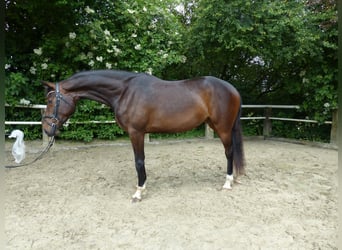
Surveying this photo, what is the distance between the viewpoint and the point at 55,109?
2.66 metres

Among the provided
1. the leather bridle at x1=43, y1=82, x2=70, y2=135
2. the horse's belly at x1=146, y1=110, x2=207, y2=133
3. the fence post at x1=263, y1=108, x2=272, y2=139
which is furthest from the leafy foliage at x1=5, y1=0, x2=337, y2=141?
the horse's belly at x1=146, y1=110, x2=207, y2=133

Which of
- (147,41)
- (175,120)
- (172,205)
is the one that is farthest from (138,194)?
(147,41)

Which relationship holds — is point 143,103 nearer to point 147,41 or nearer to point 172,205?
point 172,205

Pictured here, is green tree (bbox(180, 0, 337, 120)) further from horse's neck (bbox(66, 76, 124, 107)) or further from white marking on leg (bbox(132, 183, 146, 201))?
white marking on leg (bbox(132, 183, 146, 201))

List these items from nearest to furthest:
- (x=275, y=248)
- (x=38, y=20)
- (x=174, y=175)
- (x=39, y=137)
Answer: (x=275, y=248) → (x=174, y=175) → (x=38, y=20) → (x=39, y=137)

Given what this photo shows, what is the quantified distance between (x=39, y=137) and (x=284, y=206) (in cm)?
463

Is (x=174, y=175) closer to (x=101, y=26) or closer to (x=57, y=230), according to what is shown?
(x=57, y=230)

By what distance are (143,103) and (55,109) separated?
34.5 inches

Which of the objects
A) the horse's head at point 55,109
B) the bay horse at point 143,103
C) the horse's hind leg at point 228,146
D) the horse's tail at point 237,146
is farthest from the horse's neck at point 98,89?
the horse's tail at point 237,146

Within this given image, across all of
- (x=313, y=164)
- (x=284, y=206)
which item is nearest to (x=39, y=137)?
(x=284, y=206)

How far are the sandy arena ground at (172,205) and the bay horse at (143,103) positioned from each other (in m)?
0.37

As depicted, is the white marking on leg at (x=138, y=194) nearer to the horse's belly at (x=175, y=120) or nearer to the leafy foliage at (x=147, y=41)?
the horse's belly at (x=175, y=120)

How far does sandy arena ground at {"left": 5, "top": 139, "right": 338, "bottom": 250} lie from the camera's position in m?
1.98

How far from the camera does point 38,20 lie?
4.96 meters
